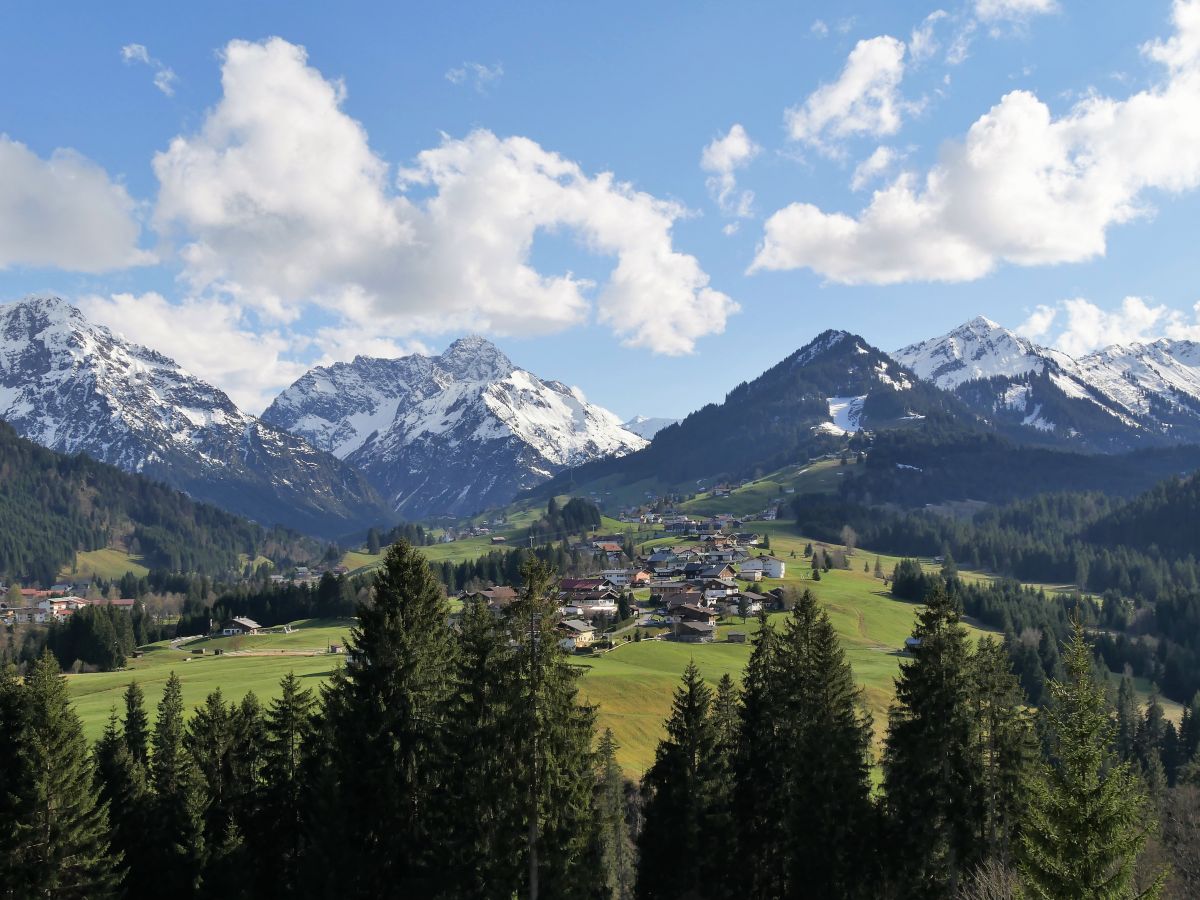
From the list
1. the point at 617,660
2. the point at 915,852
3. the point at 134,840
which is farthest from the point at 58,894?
the point at 617,660

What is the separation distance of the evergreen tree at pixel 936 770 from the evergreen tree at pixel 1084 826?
49.9ft

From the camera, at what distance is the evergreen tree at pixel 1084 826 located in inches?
738

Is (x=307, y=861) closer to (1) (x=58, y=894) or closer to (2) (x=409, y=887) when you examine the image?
(2) (x=409, y=887)

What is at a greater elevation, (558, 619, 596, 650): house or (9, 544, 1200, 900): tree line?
(9, 544, 1200, 900): tree line

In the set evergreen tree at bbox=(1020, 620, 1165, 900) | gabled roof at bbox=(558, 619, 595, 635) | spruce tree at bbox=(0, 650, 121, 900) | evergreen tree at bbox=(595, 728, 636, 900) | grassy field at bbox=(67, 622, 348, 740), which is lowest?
evergreen tree at bbox=(595, 728, 636, 900)

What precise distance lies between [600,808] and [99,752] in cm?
3172

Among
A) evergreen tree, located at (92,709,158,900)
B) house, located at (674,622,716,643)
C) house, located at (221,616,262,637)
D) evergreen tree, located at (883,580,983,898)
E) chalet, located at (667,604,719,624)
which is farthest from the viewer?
house, located at (221,616,262,637)

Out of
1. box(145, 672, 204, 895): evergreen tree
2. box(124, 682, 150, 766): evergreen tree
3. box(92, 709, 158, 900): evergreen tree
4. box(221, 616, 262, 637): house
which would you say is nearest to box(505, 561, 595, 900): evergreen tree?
box(145, 672, 204, 895): evergreen tree

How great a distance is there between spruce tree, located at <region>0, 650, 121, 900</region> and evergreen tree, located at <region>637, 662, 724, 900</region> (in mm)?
23465

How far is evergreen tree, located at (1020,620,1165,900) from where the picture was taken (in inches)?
738

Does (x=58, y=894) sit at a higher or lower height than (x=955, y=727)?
lower

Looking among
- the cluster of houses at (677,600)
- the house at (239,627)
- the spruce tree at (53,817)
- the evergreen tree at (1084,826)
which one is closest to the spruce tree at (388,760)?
the spruce tree at (53,817)

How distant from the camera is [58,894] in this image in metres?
36.0

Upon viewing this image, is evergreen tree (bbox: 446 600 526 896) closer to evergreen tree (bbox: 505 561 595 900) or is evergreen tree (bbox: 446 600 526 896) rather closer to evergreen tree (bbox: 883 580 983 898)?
evergreen tree (bbox: 505 561 595 900)
